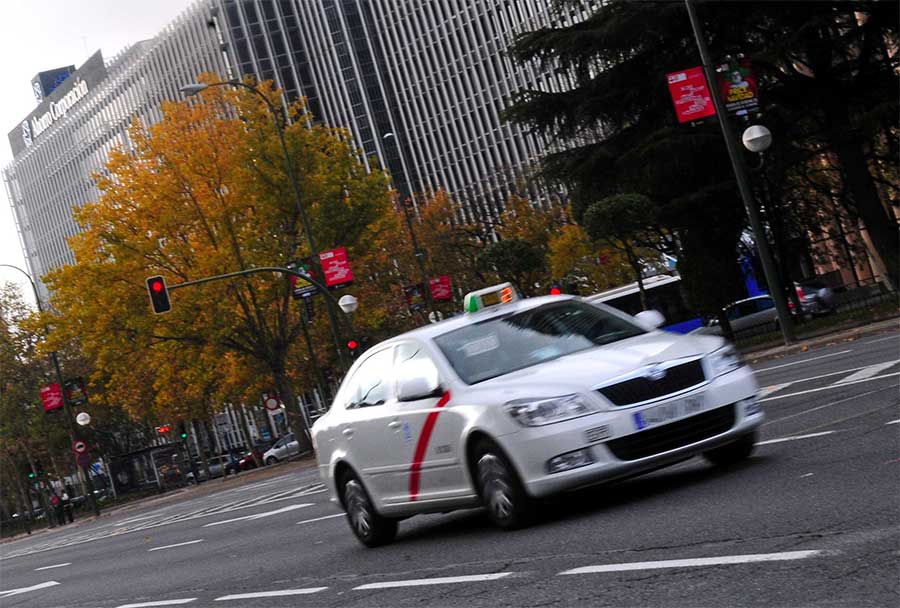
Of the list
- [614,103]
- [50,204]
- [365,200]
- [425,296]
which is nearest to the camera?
[614,103]

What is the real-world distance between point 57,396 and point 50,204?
107m

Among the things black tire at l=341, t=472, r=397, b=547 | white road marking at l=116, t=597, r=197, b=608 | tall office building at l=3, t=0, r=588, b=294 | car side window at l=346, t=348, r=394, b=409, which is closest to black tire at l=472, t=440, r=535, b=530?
car side window at l=346, t=348, r=394, b=409

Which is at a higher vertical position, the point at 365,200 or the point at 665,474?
the point at 365,200

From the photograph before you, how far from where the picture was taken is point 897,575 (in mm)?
5621

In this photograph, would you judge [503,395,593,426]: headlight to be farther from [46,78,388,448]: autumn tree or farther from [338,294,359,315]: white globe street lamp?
[46,78,388,448]: autumn tree

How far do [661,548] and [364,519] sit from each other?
15.3 ft

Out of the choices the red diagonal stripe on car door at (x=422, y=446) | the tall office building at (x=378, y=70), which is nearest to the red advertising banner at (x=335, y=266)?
the red diagonal stripe on car door at (x=422, y=446)

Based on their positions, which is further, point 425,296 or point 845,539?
point 425,296

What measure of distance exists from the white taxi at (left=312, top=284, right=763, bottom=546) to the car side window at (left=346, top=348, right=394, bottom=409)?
0.06 feet

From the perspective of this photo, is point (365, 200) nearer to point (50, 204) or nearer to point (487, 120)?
point (487, 120)

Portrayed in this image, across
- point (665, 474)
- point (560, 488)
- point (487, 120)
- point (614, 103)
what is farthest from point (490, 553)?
point (487, 120)

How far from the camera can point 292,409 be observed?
56.2m

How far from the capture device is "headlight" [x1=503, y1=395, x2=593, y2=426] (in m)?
9.34

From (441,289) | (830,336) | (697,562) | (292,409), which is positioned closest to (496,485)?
(697,562)
